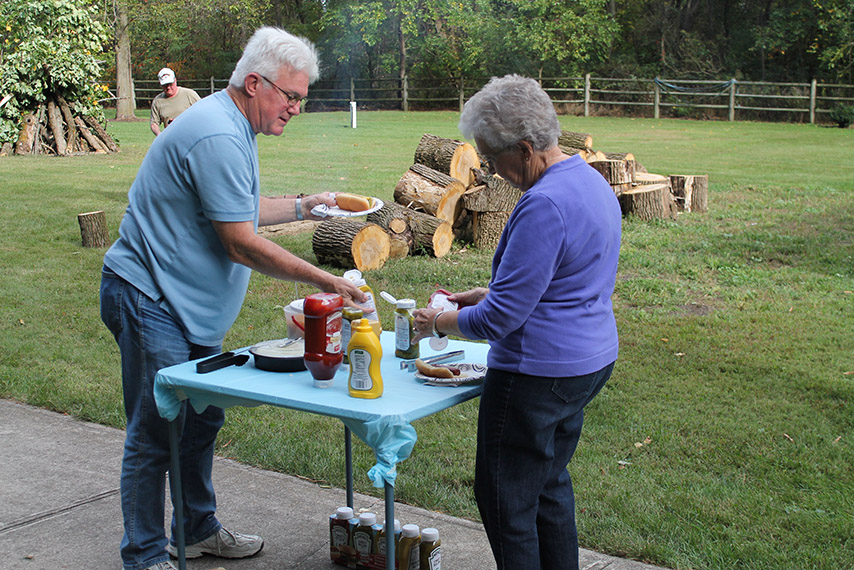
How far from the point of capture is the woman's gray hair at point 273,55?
284 cm

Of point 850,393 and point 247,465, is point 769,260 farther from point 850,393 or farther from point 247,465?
point 247,465

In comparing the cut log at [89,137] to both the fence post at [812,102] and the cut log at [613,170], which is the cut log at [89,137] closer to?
the cut log at [613,170]

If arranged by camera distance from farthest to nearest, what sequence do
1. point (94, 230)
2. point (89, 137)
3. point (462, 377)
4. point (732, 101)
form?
point (732, 101), point (89, 137), point (94, 230), point (462, 377)

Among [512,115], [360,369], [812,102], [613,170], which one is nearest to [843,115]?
[812,102]

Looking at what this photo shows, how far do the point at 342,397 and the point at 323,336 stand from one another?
21 cm

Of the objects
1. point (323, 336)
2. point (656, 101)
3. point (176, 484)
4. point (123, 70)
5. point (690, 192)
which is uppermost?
point (123, 70)

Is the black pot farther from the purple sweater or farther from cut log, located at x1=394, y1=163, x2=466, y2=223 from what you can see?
cut log, located at x1=394, y1=163, x2=466, y2=223

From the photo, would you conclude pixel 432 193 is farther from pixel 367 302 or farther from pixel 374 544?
pixel 367 302

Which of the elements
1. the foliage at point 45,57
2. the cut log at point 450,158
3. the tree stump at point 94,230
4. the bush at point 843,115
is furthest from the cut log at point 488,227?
the bush at point 843,115

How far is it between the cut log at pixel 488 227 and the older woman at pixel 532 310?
262 inches

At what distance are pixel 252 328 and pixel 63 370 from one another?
4.80ft

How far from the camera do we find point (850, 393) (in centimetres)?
518

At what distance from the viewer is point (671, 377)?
5527 millimetres

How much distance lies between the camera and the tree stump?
9.35 m
